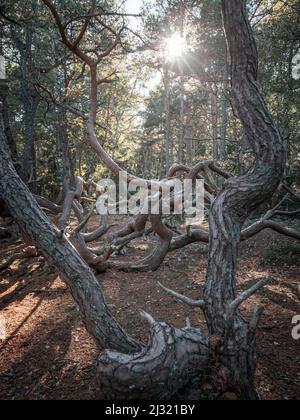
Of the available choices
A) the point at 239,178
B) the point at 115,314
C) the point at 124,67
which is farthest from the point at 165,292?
the point at 124,67

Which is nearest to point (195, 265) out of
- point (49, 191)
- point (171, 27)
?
point (171, 27)

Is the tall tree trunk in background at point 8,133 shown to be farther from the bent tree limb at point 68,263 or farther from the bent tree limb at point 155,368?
the bent tree limb at point 155,368

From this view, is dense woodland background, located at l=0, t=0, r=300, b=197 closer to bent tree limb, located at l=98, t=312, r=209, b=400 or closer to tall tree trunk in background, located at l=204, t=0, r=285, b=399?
tall tree trunk in background, located at l=204, t=0, r=285, b=399

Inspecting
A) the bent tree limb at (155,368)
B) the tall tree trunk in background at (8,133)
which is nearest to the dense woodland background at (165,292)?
the bent tree limb at (155,368)

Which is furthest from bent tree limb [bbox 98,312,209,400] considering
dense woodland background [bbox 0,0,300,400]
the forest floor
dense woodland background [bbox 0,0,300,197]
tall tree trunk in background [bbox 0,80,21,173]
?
tall tree trunk in background [bbox 0,80,21,173]

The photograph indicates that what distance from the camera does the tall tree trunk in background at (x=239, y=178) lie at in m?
2.55

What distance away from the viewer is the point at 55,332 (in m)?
3.63

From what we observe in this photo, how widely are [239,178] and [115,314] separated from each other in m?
2.72

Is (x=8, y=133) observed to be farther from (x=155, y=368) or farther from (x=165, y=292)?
(x=155, y=368)

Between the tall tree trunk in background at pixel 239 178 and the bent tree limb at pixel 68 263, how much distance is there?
94cm

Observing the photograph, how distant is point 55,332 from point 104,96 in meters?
18.6

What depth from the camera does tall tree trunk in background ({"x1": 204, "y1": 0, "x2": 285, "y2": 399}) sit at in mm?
2553

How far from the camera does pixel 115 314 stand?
404 cm
